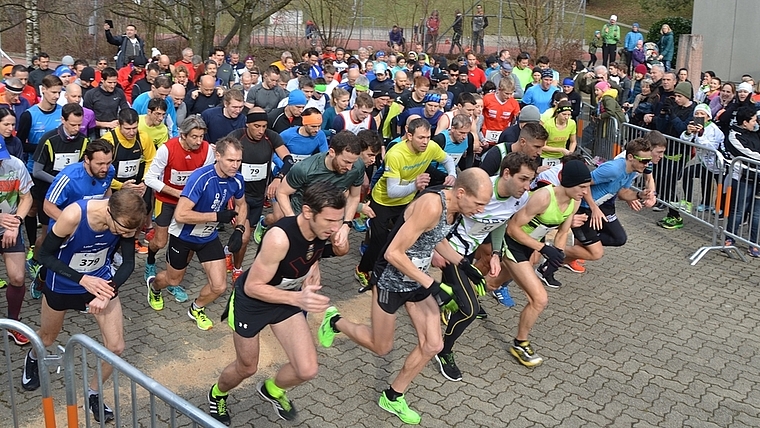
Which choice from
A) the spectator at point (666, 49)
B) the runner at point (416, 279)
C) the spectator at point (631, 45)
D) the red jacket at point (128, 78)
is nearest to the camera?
the runner at point (416, 279)

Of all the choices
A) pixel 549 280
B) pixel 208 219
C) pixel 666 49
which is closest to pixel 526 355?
pixel 549 280

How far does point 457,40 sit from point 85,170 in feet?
76.5

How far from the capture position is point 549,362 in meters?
6.30

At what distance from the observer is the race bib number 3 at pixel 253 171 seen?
7.59 metres

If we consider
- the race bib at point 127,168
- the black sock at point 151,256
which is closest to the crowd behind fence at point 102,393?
the black sock at point 151,256

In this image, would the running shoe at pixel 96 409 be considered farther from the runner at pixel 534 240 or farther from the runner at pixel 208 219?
the runner at pixel 534 240

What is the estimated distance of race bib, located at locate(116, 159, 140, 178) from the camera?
7.72 meters

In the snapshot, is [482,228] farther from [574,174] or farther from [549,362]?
[549,362]

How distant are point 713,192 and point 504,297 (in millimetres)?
3678

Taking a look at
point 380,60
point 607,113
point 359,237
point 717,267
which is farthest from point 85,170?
point 380,60

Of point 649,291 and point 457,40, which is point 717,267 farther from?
point 457,40

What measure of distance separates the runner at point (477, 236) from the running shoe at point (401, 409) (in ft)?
2.26

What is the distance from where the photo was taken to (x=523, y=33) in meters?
27.0

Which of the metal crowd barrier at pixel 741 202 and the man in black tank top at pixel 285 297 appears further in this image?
the metal crowd barrier at pixel 741 202
